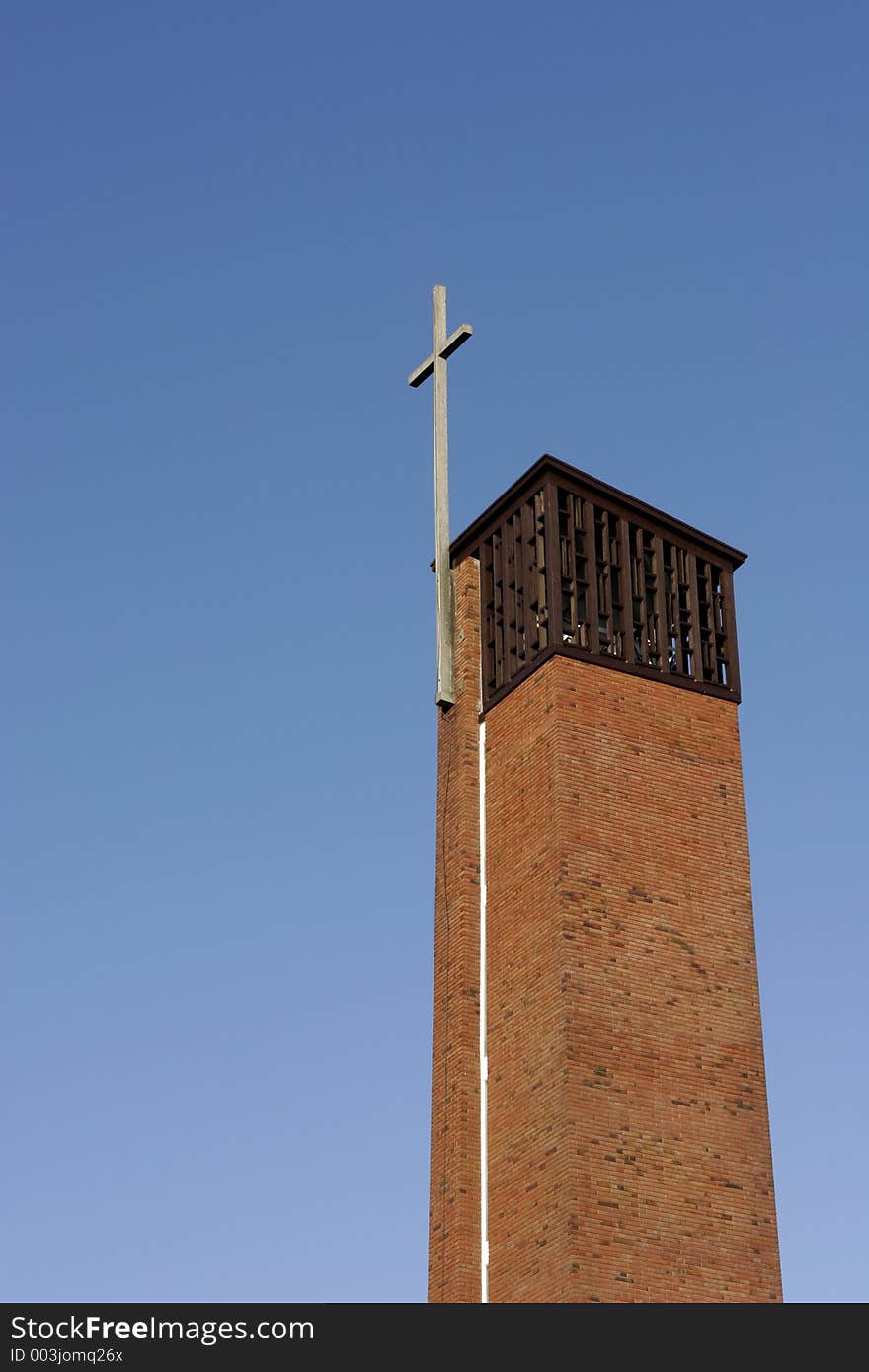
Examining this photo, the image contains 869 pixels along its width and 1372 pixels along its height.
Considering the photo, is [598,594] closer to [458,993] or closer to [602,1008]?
[458,993]

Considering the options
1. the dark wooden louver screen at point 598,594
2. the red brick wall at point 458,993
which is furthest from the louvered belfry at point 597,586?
the red brick wall at point 458,993

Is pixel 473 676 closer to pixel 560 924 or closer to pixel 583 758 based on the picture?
pixel 583 758

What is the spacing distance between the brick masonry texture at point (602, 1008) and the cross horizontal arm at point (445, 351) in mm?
5271

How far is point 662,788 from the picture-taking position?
81.8 ft

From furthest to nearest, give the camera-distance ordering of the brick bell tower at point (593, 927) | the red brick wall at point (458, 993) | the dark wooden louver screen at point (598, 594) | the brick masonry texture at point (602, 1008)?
1. the dark wooden louver screen at point (598, 594)
2. the red brick wall at point (458, 993)
3. the brick bell tower at point (593, 927)
4. the brick masonry texture at point (602, 1008)

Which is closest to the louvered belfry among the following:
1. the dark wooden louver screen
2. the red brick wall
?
the dark wooden louver screen

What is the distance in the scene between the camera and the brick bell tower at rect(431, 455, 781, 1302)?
22359 mm

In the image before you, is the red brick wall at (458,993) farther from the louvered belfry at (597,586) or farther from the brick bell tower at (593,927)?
the louvered belfry at (597,586)

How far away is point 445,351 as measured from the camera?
28703 mm

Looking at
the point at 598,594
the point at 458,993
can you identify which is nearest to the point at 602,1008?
the point at 458,993

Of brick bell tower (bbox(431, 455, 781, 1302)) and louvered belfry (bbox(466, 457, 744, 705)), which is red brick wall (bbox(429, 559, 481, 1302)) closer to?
brick bell tower (bbox(431, 455, 781, 1302))

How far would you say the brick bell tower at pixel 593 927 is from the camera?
2236 centimetres

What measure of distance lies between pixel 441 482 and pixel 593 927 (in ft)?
24.2
